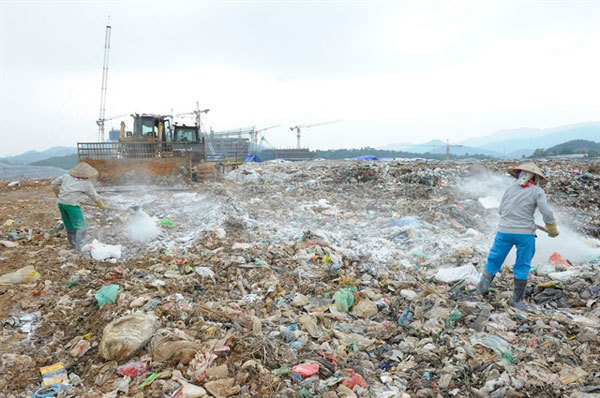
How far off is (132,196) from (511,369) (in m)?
8.53

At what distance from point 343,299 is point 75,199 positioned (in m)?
3.76

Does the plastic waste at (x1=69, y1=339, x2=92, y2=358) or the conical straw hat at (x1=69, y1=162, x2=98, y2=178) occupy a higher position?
the conical straw hat at (x1=69, y1=162, x2=98, y2=178)

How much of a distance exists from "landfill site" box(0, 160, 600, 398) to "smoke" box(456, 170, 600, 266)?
49 millimetres

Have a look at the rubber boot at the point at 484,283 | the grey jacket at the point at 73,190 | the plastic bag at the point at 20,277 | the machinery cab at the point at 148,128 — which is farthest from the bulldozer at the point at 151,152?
the rubber boot at the point at 484,283

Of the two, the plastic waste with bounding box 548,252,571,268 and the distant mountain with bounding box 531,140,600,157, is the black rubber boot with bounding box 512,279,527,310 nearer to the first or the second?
the plastic waste with bounding box 548,252,571,268

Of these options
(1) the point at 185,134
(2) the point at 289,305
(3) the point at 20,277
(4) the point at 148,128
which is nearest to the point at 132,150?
(4) the point at 148,128

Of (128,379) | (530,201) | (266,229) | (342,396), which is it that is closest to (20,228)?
(266,229)

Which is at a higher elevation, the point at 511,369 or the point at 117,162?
the point at 117,162

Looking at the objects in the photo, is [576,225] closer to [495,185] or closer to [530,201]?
[495,185]

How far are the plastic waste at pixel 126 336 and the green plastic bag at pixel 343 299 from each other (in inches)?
67.8

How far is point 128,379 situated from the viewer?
2309 mm

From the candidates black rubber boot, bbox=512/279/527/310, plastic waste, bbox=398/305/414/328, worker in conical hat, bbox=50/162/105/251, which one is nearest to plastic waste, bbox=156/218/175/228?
worker in conical hat, bbox=50/162/105/251

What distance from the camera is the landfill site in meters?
2.34

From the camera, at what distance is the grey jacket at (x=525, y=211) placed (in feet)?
11.5
